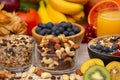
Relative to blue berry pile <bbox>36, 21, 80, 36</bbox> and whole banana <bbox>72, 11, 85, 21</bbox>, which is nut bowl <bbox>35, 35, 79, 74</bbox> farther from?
whole banana <bbox>72, 11, 85, 21</bbox>

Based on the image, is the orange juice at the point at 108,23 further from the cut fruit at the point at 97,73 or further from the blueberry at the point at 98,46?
the cut fruit at the point at 97,73

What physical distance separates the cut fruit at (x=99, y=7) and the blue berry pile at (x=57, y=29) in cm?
26

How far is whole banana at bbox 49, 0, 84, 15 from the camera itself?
125 cm

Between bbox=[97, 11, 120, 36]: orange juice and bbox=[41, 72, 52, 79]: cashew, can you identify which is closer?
bbox=[41, 72, 52, 79]: cashew

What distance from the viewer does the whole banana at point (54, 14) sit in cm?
127

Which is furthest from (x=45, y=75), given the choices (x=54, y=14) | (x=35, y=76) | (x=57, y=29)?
(x=54, y=14)

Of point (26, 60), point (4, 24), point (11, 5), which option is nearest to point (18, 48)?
point (26, 60)

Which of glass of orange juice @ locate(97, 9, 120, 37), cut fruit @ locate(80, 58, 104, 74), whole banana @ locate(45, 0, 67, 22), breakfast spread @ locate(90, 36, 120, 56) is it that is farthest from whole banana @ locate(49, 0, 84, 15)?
cut fruit @ locate(80, 58, 104, 74)

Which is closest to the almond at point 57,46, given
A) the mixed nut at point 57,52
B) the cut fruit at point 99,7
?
the mixed nut at point 57,52

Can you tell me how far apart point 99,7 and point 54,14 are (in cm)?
18

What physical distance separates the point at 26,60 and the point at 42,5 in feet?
1.46

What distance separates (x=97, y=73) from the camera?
830 millimetres

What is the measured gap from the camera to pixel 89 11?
4.42 ft

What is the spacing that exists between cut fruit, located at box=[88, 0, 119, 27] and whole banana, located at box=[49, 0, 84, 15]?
0.16 ft
